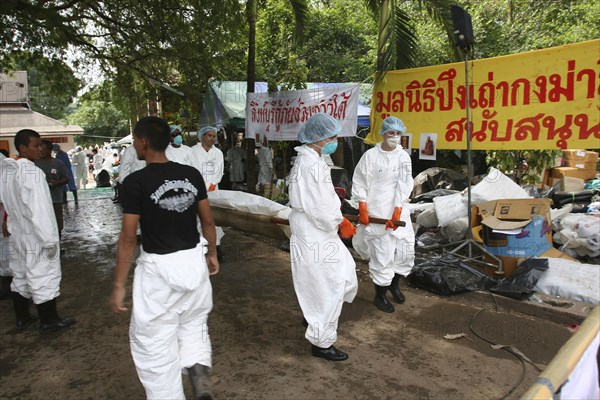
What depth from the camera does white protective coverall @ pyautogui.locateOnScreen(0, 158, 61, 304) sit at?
342 cm

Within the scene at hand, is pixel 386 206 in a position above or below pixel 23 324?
above

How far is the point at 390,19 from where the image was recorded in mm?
5418

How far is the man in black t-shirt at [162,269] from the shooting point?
220 cm

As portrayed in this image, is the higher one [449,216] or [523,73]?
[523,73]

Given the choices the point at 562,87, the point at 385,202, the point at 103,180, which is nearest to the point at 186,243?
the point at 385,202

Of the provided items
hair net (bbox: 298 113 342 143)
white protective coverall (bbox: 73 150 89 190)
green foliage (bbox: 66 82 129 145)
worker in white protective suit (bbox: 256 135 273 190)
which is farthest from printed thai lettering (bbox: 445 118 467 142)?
green foliage (bbox: 66 82 129 145)

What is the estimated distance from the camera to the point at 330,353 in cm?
315

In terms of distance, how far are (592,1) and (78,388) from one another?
13084 mm

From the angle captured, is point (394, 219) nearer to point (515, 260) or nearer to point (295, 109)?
point (515, 260)

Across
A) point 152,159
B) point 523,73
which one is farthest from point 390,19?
point 152,159

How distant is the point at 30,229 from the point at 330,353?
2.55 m

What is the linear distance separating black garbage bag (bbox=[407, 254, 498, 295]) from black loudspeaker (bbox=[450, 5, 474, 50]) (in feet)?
7.34

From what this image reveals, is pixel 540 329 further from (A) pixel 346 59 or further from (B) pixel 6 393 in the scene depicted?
(A) pixel 346 59

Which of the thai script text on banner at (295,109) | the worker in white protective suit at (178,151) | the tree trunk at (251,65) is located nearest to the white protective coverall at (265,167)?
the tree trunk at (251,65)
